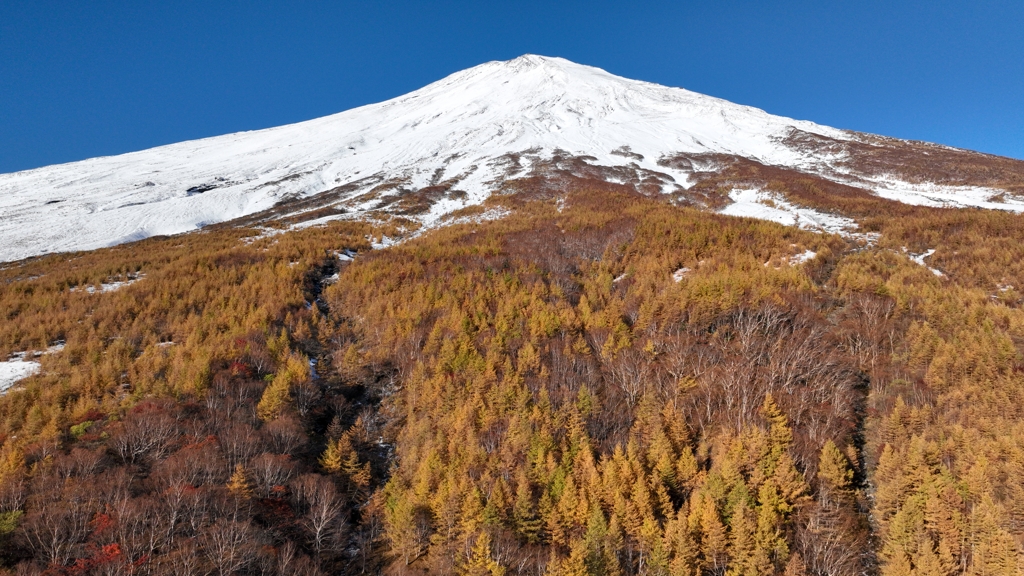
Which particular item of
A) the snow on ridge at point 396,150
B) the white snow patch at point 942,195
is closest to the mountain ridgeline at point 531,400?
the white snow patch at point 942,195

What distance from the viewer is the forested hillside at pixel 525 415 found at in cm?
1980

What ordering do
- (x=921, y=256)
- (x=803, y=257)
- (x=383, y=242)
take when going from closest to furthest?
(x=803, y=257) → (x=921, y=256) → (x=383, y=242)

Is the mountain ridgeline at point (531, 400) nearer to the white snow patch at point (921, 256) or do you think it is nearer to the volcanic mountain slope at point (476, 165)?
the white snow patch at point (921, 256)

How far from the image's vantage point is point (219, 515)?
19.8 m

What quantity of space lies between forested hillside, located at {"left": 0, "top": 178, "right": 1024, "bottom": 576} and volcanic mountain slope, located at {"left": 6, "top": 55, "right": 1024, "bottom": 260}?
31.1 metres

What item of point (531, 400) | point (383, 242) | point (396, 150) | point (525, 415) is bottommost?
point (525, 415)

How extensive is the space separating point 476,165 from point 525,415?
81373 millimetres

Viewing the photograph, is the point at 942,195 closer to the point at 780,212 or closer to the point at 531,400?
the point at 780,212

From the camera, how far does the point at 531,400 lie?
29.5 meters

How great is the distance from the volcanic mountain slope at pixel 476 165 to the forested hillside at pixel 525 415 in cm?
3114

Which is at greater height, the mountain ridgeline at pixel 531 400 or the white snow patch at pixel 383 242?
the white snow patch at pixel 383 242

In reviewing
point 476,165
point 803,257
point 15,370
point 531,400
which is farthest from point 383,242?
point 803,257

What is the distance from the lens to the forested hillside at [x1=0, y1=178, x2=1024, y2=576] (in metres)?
19.8

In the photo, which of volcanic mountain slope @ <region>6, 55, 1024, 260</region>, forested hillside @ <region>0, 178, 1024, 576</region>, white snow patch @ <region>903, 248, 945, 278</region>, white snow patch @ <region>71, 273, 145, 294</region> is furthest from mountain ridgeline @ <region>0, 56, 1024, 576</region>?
volcanic mountain slope @ <region>6, 55, 1024, 260</region>
